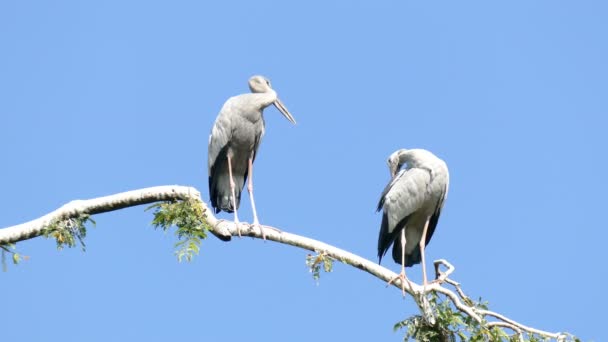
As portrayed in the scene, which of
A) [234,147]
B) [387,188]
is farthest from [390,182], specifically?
[234,147]

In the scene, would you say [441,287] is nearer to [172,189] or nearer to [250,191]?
[172,189]

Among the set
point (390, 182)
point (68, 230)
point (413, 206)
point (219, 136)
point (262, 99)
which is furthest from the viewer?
point (262, 99)

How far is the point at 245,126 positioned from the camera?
12.4m

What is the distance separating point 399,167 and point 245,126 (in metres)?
1.80

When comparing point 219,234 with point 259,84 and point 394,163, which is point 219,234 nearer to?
point 394,163

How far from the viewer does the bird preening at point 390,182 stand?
11.3 meters

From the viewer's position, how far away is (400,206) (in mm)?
11305

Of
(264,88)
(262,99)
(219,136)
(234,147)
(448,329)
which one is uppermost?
(264,88)

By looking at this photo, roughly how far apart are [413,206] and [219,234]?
9.39 ft

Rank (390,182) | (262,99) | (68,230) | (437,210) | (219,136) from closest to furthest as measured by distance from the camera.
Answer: (68,230), (437,210), (390,182), (219,136), (262,99)

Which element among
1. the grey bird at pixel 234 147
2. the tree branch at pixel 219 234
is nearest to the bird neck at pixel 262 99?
the grey bird at pixel 234 147

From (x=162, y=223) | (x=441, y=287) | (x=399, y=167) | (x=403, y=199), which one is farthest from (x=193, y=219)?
(x=399, y=167)

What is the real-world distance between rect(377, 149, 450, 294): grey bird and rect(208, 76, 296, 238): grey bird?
67.4 inches

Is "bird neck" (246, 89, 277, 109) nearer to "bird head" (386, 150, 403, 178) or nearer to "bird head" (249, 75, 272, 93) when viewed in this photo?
"bird head" (249, 75, 272, 93)
